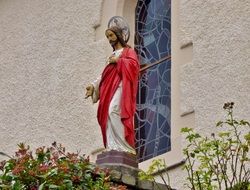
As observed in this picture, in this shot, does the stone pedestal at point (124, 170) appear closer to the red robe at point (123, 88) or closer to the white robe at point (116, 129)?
the white robe at point (116, 129)

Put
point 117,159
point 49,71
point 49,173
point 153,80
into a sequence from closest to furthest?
point 49,173, point 117,159, point 153,80, point 49,71

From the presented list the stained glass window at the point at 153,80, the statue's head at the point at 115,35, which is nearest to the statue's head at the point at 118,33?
the statue's head at the point at 115,35

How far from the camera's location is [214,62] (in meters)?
9.65

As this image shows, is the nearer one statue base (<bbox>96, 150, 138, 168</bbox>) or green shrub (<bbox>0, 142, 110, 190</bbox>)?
green shrub (<bbox>0, 142, 110, 190</bbox>)

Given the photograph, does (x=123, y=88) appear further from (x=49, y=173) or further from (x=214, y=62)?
(x=49, y=173)

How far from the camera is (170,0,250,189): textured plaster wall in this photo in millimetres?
9344

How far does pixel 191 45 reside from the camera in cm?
1000

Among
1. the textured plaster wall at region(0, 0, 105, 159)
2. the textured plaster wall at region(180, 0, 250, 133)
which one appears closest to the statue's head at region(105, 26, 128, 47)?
the textured plaster wall at region(180, 0, 250, 133)

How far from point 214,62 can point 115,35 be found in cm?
114

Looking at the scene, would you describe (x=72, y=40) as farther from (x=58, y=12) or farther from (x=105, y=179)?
(x=105, y=179)

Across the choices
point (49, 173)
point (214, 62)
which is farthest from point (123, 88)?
point (49, 173)

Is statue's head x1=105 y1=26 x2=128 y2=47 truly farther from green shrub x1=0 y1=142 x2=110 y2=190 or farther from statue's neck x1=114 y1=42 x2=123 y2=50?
green shrub x1=0 y1=142 x2=110 y2=190

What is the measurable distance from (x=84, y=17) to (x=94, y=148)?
1.73 metres

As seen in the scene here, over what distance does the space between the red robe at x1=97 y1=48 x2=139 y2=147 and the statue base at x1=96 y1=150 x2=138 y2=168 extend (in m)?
0.28
